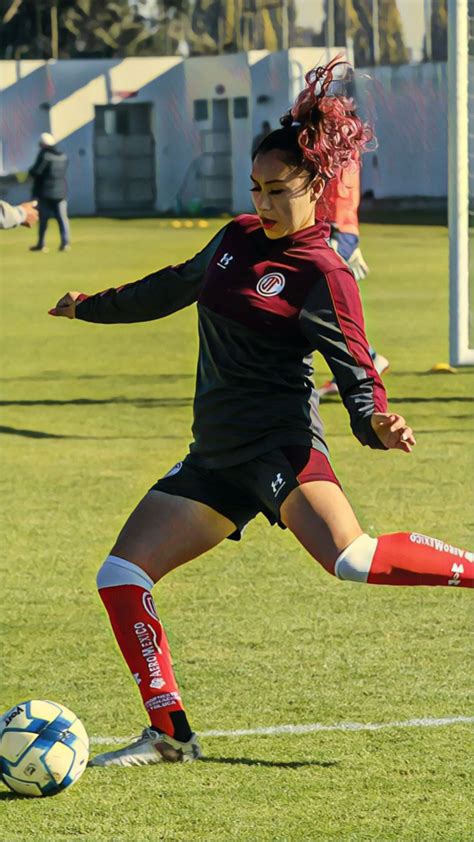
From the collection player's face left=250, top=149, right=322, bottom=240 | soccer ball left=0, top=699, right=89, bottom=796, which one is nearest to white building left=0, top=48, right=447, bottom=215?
player's face left=250, top=149, right=322, bottom=240

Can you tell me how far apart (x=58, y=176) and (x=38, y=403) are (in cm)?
1983

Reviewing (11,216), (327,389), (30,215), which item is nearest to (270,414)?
(30,215)

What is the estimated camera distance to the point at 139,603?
185 inches

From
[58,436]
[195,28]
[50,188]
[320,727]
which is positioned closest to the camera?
[320,727]

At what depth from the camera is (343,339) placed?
452 centimetres

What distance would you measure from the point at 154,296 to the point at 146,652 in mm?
1095

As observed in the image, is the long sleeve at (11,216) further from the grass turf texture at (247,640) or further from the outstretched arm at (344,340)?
the outstretched arm at (344,340)

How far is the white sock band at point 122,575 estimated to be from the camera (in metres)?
4.71

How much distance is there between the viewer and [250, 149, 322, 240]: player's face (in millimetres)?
4613

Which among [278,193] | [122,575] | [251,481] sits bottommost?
[122,575]

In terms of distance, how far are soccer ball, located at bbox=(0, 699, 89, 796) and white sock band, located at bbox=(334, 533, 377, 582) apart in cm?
91

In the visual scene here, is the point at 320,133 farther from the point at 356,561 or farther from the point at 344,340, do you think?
the point at 356,561

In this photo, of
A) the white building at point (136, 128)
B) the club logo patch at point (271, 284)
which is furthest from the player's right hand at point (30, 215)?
the white building at point (136, 128)

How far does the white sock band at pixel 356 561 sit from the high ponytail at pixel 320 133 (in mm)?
1082
